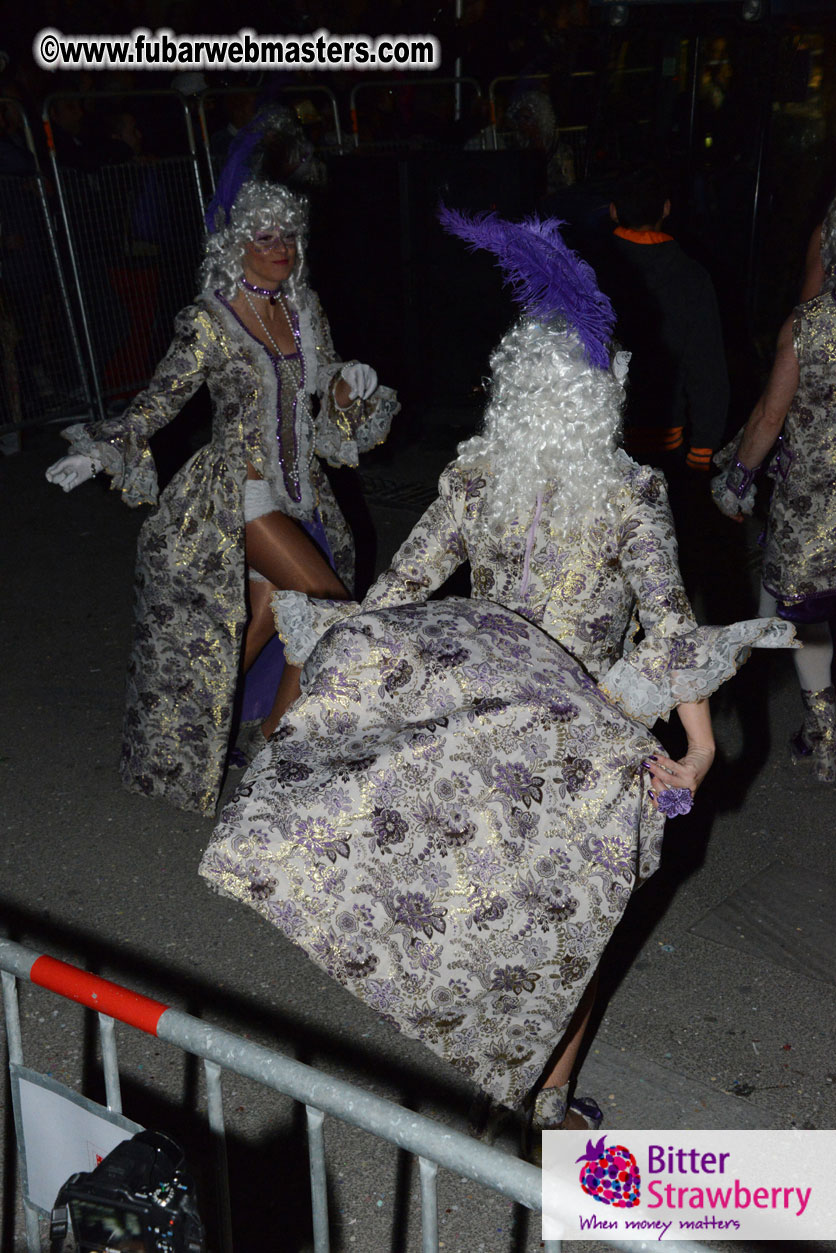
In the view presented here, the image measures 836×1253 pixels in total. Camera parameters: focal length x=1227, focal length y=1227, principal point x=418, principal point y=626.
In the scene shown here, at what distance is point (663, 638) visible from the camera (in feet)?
8.54

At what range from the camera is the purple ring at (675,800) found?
248 centimetres

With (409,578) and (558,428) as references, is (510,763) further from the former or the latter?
(558,428)

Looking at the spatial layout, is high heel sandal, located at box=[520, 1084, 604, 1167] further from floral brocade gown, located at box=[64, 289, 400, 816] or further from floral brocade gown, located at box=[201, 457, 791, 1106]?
floral brocade gown, located at box=[64, 289, 400, 816]

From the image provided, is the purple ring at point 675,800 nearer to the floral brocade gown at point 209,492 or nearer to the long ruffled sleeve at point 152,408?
the floral brocade gown at point 209,492

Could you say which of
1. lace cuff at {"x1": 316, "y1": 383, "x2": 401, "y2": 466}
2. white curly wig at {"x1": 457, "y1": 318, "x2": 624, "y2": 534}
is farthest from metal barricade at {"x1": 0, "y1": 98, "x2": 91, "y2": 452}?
white curly wig at {"x1": 457, "y1": 318, "x2": 624, "y2": 534}

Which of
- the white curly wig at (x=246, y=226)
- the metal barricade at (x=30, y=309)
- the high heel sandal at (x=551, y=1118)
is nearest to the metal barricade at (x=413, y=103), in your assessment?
the metal barricade at (x=30, y=309)

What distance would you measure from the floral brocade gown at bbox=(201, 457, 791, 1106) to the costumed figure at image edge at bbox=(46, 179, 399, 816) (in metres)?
1.68

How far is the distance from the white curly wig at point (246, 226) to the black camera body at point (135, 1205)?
327cm

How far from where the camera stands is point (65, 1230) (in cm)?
149

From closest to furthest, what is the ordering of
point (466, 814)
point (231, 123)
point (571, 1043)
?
1. point (466, 814)
2. point (571, 1043)
3. point (231, 123)

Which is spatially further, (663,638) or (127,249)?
(127,249)

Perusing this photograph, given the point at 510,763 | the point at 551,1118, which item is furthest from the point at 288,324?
the point at 551,1118

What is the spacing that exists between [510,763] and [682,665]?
44 centimetres

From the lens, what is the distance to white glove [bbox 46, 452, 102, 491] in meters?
3.90
